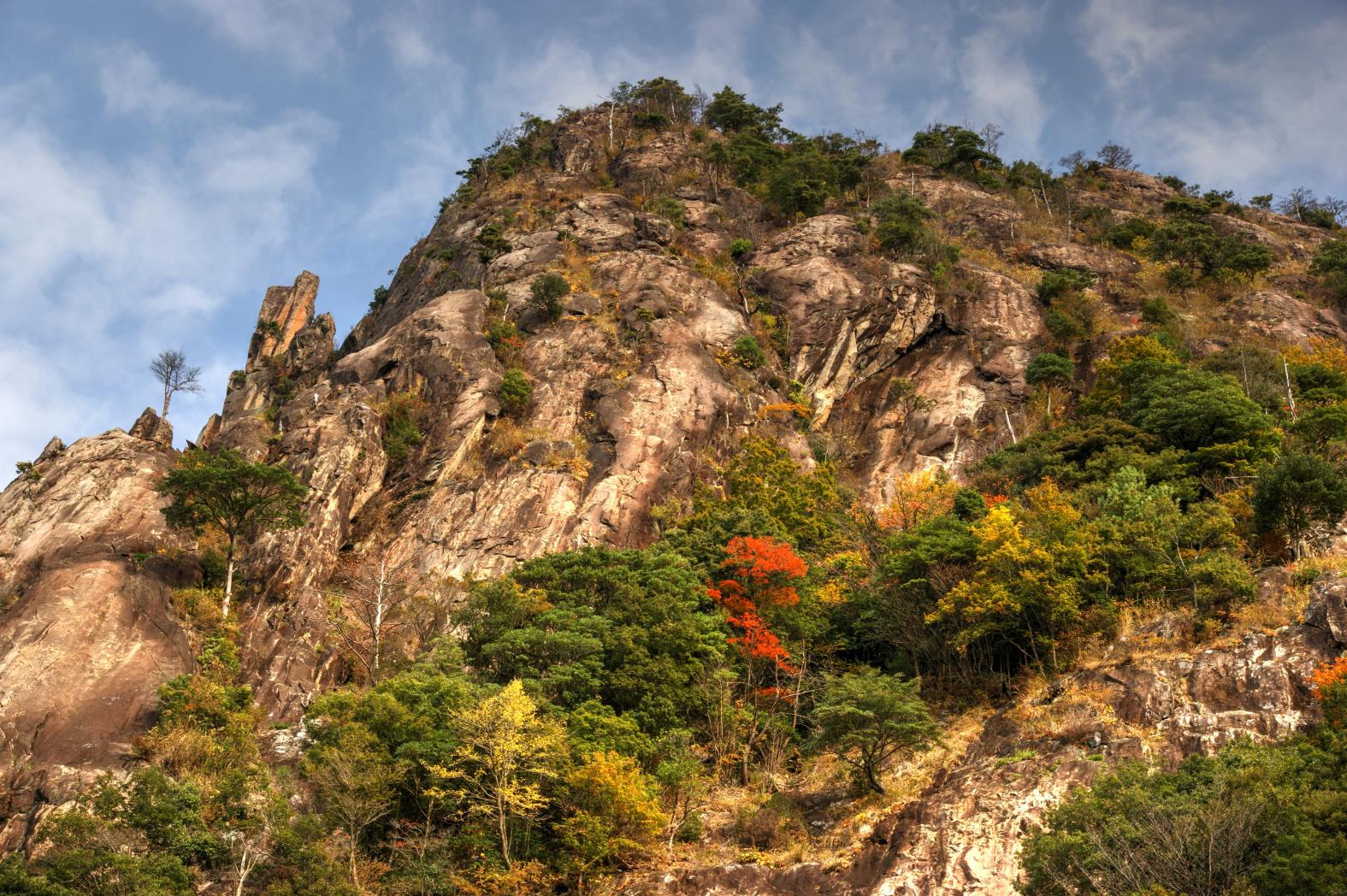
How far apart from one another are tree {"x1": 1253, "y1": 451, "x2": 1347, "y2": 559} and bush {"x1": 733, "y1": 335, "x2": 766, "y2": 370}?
30.0 metres

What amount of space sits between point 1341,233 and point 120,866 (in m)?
98.7

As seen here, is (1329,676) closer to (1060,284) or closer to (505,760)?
(505,760)

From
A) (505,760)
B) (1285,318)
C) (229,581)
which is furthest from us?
(1285,318)

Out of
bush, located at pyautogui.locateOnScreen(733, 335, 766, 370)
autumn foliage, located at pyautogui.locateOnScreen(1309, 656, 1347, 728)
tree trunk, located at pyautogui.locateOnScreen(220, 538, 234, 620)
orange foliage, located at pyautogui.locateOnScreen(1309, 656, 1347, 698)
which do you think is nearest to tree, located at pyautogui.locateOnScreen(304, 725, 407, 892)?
tree trunk, located at pyautogui.locateOnScreen(220, 538, 234, 620)

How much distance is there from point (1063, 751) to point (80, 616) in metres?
32.4

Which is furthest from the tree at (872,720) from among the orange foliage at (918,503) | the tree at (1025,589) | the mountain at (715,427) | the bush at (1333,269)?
the bush at (1333,269)

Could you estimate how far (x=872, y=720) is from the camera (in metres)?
25.1

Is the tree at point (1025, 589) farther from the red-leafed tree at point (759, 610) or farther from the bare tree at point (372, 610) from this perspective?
the bare tree at point (372, 610)

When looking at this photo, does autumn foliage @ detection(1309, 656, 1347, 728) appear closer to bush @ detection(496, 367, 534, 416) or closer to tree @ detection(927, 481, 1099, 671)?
tree @ detection(927, 481, 1099, 671)

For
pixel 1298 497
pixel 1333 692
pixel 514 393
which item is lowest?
pixel 1333 692

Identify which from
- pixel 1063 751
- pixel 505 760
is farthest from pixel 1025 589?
pixel 505 760

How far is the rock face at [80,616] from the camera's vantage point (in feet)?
95.3

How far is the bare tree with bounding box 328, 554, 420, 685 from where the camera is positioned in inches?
1431

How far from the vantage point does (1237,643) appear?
24.4 m
